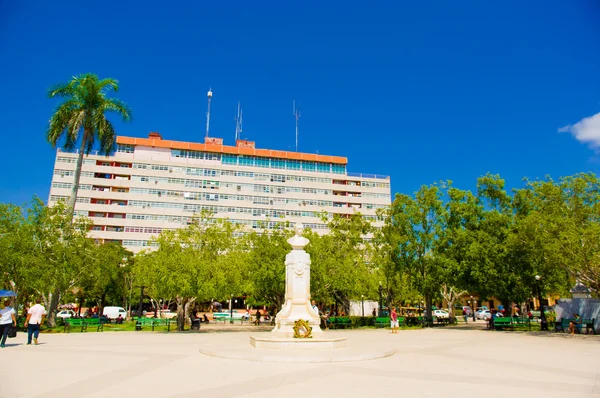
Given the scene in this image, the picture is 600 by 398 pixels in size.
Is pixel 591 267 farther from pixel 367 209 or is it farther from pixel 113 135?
pixel 367 209

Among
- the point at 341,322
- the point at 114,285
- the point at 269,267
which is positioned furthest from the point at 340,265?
the point at 114,285

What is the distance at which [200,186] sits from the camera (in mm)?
65188

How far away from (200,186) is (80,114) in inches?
1471

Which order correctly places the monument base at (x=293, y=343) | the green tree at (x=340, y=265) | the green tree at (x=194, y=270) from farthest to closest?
the green tree at (x=340, y=265) → the green tree at (x=194, y=270) → the monument base at (x=293, y=343)

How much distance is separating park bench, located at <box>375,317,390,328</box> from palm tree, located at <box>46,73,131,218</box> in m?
23.6

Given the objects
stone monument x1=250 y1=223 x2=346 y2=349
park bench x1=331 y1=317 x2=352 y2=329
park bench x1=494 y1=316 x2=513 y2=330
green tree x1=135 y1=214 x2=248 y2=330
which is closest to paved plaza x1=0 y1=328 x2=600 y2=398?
stone monument x1=250 y1=223 x2=346 y2=349

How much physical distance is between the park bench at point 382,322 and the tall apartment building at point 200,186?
1168 inches

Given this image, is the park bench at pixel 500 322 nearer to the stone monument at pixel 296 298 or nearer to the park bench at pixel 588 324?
the park bench at pixel 588 324

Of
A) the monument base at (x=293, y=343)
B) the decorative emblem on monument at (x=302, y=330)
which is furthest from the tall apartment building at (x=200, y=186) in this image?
the monument base at (x=293, y=343)

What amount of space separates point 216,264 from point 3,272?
12731 millimetres

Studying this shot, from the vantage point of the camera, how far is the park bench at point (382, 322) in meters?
31.9

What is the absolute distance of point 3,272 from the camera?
2480 centimetres

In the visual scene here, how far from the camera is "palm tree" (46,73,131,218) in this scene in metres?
27.9

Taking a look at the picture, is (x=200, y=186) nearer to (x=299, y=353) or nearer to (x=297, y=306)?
(x=297, y=306)
